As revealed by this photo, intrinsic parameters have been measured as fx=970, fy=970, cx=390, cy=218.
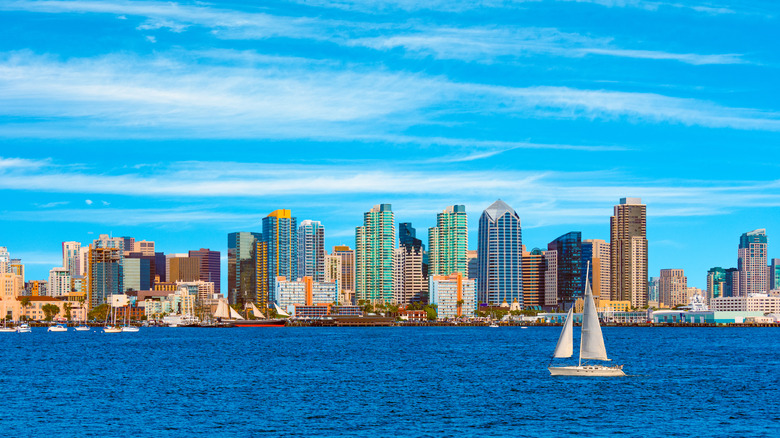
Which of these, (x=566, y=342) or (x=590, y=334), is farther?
(x=566, y=342)

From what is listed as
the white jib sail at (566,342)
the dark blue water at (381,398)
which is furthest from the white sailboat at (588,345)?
the dark blue water at (381,398)

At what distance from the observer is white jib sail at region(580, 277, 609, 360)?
9781 cm

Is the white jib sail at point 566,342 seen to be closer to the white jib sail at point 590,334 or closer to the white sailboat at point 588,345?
the white sailboat at point 588,345

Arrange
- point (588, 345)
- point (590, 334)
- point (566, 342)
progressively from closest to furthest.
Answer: point (590, 334)
point (588, 345)
point (566, 342)

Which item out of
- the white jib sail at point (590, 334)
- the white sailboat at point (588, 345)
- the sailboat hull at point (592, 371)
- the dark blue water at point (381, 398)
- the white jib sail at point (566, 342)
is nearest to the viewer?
the dark blue water at point (381, 398)

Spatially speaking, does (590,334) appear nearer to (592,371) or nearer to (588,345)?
(588,345)

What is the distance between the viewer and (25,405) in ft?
274

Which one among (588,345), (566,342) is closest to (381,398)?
(588,345)

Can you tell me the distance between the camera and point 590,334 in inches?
3900

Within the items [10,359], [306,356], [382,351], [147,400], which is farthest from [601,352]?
[10,359]

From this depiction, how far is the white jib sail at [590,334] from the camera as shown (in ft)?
321

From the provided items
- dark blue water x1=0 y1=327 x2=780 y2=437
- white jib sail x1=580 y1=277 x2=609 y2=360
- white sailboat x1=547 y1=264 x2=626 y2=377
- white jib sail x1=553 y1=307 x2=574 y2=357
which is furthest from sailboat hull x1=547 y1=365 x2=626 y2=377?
white jib sail x1=553 y1=307 x2=574 y2=357

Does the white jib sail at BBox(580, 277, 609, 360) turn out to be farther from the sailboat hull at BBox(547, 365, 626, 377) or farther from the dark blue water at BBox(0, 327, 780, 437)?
the dark blue water at BBox(0, 327, 780, 437)

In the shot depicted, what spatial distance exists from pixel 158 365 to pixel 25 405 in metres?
48.6
